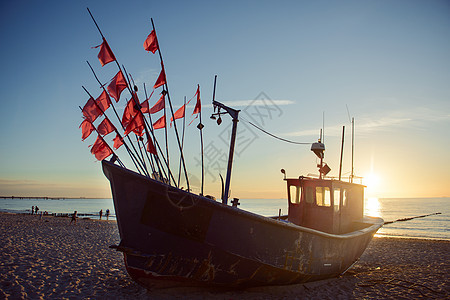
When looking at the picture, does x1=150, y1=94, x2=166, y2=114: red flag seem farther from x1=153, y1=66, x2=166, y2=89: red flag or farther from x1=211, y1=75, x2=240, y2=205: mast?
x1=211, y1=75, x2=240, y2=205: mast

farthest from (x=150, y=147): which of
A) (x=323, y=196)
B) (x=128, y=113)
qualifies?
(x=323, y=196)

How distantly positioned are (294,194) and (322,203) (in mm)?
1049

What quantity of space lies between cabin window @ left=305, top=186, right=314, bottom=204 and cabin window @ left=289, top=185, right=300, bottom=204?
35cm

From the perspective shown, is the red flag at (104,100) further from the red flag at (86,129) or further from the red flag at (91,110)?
the red flag at (86,129)

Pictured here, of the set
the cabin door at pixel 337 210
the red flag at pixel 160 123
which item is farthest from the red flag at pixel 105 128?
the cabin door at pixel 337 210

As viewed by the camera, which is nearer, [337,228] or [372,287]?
[372,287]

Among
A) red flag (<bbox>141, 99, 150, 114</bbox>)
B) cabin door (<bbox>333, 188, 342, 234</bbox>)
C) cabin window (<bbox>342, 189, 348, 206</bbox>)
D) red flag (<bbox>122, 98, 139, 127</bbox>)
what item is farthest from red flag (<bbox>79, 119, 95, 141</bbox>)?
cabin window (<bbox>342, 189, 348, 206</bbox>)

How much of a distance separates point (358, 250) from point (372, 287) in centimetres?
200

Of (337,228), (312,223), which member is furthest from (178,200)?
(337,228)

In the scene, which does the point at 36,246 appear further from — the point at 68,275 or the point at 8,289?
the point at 8,289

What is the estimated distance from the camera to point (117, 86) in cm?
711

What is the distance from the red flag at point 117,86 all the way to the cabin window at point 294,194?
21.8 feet

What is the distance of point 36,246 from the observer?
13242 mm

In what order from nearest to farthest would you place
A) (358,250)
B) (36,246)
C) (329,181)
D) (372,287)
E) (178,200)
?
(178,200) → (372,287) → (329,181) → (358,250) → (36,246)
